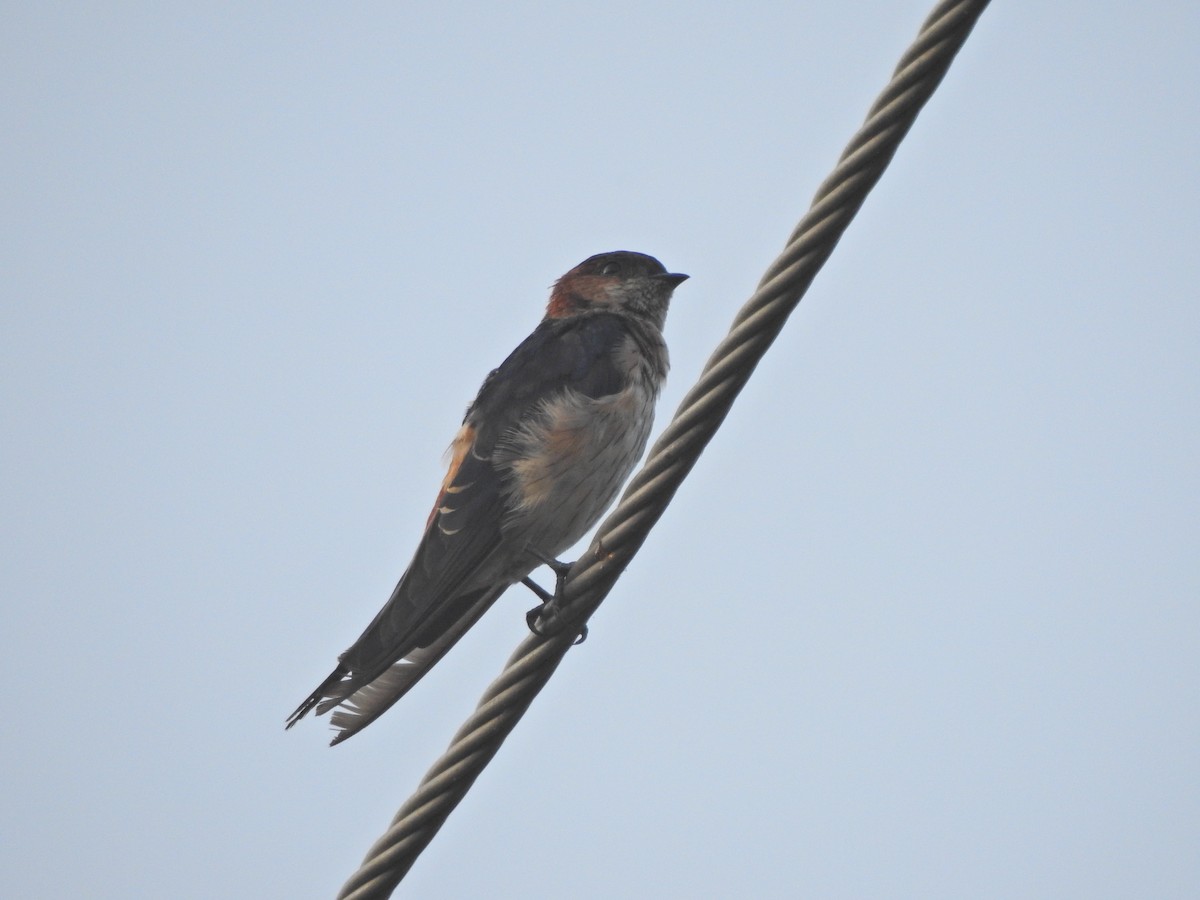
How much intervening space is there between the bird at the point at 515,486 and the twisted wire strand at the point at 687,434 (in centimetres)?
134

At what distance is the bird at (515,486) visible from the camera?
423 centimetres

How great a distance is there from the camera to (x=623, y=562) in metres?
2.89

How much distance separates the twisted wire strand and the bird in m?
1.34

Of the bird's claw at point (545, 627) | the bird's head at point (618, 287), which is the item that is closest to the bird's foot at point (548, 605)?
the bird's claw at point (545, 627)

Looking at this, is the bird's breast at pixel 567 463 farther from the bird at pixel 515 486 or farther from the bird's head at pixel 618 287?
the bird's head at pixel 618 287

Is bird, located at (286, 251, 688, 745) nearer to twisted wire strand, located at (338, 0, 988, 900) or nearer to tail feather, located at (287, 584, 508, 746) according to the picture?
tail feather, located at (287, 584, 508, 746)

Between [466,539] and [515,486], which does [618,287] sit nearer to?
[515,486]

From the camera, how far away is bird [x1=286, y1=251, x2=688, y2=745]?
4234mm

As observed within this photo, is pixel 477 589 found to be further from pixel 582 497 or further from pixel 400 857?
pixel 400 857

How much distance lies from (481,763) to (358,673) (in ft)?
4.73

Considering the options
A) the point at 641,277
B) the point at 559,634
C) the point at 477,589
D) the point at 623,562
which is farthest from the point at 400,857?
the point at 641,277

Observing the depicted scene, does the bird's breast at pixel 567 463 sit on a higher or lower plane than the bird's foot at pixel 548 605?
higher

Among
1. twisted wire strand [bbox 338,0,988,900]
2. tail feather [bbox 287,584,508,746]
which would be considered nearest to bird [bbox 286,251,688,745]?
tail feather [bbox 287,584,508,746]

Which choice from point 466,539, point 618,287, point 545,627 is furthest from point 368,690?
point 618,287
